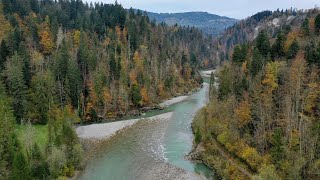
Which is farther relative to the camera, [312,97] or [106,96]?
[106,96]

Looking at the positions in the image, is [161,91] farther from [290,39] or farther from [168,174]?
[168,174]

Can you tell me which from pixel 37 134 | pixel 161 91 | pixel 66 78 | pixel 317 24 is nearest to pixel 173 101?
pixel 161 91

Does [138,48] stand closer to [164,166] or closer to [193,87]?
[193,87]

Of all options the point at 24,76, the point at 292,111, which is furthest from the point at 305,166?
the point at 24,76

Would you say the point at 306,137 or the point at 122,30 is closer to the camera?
the point at 306,137

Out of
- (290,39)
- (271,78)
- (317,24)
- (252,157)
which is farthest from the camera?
(317,24)

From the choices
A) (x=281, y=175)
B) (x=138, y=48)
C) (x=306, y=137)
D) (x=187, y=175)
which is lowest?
(x=187, y=175)
